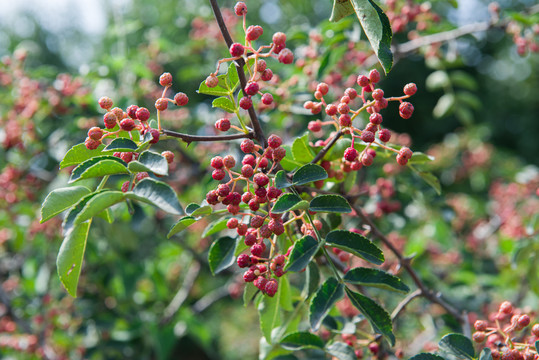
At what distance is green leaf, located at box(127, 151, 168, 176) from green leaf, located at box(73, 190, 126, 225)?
52mm

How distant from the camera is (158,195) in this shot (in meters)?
0.69

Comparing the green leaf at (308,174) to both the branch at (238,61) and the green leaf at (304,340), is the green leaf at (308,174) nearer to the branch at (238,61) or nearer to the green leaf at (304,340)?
the branch at (238,61)

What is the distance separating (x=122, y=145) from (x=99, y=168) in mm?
79

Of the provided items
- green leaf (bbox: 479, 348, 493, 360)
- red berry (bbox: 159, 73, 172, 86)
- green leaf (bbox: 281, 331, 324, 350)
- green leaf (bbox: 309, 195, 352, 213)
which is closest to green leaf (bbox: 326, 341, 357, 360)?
green leaf (bbox: 281, 331, 324, 350)

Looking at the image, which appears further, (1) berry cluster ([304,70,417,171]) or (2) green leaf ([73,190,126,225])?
→ (1) berry cluster ([304,70,417,171])

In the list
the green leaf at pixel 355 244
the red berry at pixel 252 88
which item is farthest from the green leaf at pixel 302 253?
the red berry at pixel 252 88

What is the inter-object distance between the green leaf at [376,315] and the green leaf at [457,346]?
0.53ft

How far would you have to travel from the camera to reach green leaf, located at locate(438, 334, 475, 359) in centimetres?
89

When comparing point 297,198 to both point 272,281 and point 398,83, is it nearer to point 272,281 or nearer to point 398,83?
point 272,281

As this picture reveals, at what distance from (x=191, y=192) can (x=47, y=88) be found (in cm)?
98

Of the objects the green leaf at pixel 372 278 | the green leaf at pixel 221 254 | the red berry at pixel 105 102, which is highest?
the red berry at pixel 105 102

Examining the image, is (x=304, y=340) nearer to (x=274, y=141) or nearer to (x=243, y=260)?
(x=243, y=260)

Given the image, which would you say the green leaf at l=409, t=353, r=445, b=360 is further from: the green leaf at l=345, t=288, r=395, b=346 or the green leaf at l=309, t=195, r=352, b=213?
the green leaf at l=309, t=195, r=352, b=213

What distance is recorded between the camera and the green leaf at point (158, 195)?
26.3 inches
